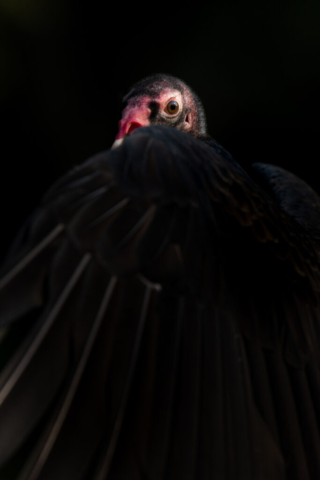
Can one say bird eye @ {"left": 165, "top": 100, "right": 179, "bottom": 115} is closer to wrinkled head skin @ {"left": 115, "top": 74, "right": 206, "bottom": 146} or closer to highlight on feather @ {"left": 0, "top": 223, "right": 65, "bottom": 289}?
wrinkled head skin @ {"left": 115, "top": 74, "right": 206, "bottom": 146}

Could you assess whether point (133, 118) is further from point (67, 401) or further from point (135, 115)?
point (67, 401)

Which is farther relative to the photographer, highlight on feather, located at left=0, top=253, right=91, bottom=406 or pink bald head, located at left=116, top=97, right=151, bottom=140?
pink bald head, located at left=116, top=97, right=151, bottom=140

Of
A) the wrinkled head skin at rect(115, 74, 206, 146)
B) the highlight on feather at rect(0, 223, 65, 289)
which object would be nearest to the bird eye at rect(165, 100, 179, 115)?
the wrinkled head skin at rect(115, 74, 206, 146)

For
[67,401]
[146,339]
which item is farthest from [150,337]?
[67,401]

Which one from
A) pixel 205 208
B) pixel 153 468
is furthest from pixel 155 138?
pixel 153 468

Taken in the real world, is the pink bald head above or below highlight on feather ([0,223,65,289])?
above

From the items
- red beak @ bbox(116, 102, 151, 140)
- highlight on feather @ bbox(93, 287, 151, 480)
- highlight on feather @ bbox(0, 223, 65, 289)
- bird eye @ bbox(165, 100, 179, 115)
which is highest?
bird eye @ bbox(165, 100, 179, 115)

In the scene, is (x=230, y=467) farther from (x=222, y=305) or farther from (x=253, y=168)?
(x=253, y=168)
